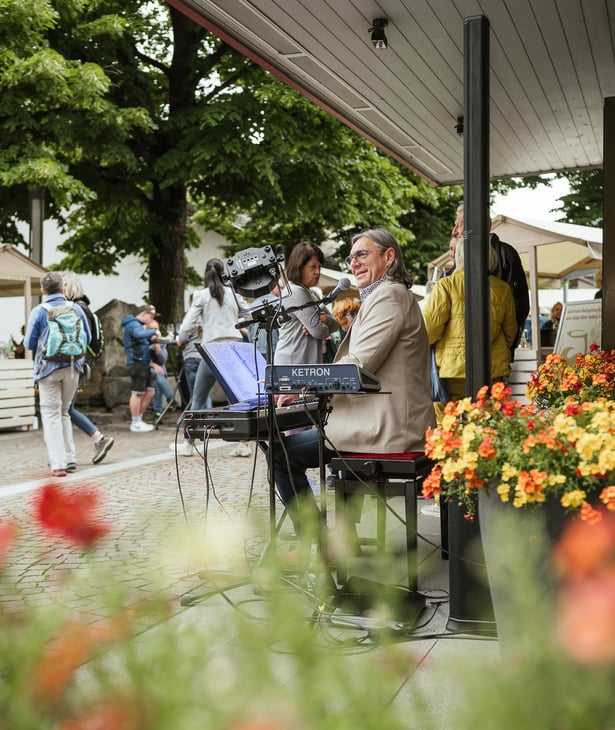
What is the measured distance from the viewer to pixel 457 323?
5.90m

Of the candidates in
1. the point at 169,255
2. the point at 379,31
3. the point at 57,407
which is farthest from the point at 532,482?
the point at 169,255

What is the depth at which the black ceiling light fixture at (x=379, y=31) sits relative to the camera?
18.0 ft

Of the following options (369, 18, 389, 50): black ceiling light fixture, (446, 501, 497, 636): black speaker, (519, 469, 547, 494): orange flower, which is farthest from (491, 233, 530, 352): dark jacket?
(519, 469, 547, 494): orange flower

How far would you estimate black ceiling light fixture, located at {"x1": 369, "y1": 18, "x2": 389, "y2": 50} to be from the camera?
18.0 feet

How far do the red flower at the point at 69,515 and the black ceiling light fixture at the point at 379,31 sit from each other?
16.4 feet

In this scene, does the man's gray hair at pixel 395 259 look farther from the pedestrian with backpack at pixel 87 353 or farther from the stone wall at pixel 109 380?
the stone wall at pixel 109 380

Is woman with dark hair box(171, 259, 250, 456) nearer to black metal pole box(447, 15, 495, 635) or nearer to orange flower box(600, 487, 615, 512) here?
black metal pole box(447, 15, 495, 635)

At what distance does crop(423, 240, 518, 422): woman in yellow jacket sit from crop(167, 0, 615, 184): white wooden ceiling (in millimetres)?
1461

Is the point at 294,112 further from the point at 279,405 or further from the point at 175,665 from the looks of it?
the point at 175,665

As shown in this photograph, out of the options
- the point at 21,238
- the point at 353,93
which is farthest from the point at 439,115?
the point at 21,238

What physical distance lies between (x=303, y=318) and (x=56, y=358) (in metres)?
3.36

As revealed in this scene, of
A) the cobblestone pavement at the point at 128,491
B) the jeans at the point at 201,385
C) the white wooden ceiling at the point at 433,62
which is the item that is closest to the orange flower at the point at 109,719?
the cobblestone pavement at the point at 128,491

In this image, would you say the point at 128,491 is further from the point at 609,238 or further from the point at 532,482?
the point at 532,482

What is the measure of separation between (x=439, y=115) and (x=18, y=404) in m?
8.55
